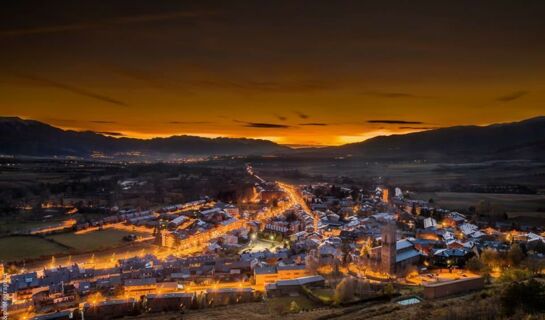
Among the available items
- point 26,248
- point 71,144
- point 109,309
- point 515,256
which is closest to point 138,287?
point 109,309

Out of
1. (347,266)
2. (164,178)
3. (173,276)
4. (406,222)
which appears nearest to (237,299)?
(173,276)

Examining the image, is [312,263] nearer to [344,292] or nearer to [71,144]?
[344,292]

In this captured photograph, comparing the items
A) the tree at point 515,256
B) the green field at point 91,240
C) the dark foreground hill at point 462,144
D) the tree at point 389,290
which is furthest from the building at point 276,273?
the dark foreground hill at point 462,144

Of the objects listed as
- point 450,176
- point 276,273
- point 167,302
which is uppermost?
point 450,176

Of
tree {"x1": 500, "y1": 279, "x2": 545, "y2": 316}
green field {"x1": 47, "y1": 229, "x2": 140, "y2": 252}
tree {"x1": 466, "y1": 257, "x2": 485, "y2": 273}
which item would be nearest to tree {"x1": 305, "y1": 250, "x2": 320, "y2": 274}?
tree {"x1": 466, "y1": 257, "x2": 485, "y2": 273}

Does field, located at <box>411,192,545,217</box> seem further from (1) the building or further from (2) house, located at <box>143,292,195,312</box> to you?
(2) house, located at <box>143,292,195,312</box>
